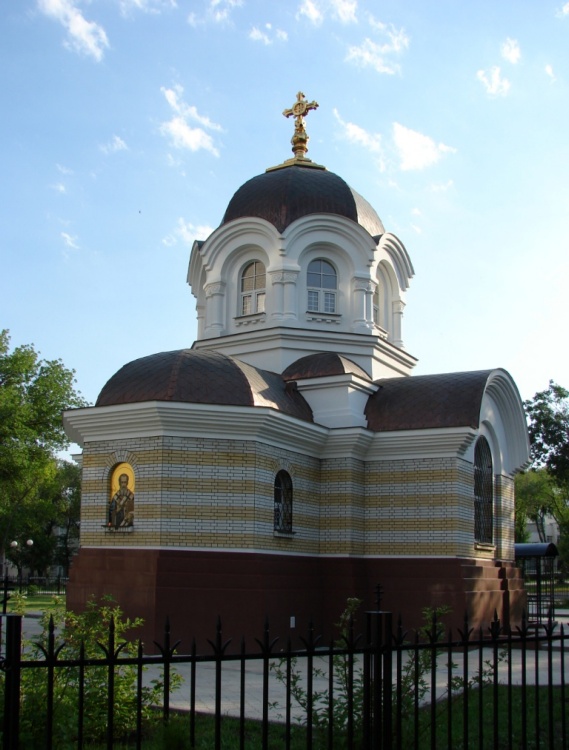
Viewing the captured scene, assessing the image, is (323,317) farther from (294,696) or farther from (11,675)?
(11,675)

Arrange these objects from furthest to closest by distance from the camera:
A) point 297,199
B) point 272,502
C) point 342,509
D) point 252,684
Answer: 1. point 297,199
2. point 342,509
3. point 272,502
4. point 252,684

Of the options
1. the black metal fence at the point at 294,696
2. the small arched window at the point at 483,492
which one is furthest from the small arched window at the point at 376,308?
the black metal fence at the point at 294,696

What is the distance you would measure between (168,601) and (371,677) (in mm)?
9543

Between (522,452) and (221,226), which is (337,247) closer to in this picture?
(221,226)

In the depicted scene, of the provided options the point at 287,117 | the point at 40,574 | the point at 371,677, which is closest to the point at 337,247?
the point at 287,117

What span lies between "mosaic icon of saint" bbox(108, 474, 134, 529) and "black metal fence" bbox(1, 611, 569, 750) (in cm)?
358

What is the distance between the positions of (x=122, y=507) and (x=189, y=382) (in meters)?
2.54

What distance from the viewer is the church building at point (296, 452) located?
15.0m

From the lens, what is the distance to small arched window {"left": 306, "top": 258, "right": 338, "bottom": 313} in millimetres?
20109

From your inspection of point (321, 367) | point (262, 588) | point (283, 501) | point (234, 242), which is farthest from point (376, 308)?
point (262, 588)

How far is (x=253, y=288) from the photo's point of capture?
67.0ft

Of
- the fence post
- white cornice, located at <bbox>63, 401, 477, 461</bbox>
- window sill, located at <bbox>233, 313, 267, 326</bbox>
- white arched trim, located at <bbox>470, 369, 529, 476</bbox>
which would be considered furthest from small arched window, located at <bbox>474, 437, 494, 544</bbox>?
the fence post

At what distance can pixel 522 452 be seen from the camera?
66.2ft

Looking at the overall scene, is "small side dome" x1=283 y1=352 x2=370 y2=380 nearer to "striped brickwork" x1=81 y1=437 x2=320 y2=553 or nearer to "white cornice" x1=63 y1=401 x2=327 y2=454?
"white cornice" x1=63 y1=401 x2=327 y2=454
